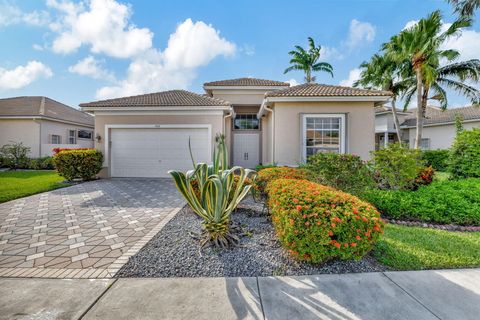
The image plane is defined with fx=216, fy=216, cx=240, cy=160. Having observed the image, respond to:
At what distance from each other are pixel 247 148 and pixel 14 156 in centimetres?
1648

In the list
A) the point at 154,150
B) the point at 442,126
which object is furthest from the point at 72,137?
the point at 442,126

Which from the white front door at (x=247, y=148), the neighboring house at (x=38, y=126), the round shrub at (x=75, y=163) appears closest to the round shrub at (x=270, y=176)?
the white front door at (x=247, y=148)

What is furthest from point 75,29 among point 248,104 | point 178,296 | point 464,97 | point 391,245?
point 464,97

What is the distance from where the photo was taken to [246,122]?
15.2 meters

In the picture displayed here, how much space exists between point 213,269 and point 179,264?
0.54 meters

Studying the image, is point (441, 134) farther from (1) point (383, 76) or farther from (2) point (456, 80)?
(1) point (383, 76)

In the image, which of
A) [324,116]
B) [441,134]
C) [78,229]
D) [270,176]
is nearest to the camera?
[78,229]

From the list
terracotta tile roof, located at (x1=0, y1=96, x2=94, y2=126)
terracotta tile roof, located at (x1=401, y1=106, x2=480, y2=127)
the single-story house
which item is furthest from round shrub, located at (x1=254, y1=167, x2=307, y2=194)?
terracotta tile roof, located at (x1=401, y1=106, x2=480, y2=127)

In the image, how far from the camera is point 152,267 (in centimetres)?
322

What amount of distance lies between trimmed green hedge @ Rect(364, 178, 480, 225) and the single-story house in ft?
43.9

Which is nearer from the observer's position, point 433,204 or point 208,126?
point 433,204

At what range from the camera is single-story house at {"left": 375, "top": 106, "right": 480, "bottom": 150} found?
1836 centimetres

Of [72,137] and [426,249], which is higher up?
[72,137]

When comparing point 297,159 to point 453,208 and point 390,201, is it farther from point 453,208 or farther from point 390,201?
point 453,208
